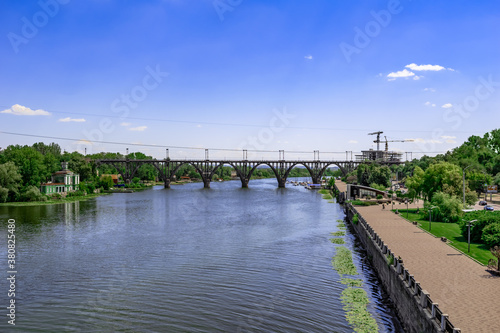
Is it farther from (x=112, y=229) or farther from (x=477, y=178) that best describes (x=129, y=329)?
(x=477, y=178)

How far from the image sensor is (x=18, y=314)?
2136cm

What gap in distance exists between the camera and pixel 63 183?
94.0 metres

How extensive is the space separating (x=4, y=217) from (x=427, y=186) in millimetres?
63273

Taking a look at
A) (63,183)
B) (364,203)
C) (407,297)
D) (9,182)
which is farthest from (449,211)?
(63,183)

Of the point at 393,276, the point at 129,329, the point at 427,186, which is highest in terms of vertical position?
the point at 427,186

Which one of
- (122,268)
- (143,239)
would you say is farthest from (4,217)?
(122,268)

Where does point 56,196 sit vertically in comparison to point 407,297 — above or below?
above

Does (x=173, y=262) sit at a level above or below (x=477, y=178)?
below

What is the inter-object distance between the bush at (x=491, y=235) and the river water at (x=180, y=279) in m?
9.26

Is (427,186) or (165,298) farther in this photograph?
(427,186)

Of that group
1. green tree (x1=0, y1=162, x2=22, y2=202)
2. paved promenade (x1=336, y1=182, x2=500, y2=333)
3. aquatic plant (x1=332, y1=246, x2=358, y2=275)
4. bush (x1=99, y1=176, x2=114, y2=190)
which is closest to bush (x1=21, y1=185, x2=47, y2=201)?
green tree (x1=0, y1=162, x2=22, y2=202)

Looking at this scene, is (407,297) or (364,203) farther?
(364,203)

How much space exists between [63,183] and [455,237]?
8825 cm

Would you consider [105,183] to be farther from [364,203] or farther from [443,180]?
[443,180]
